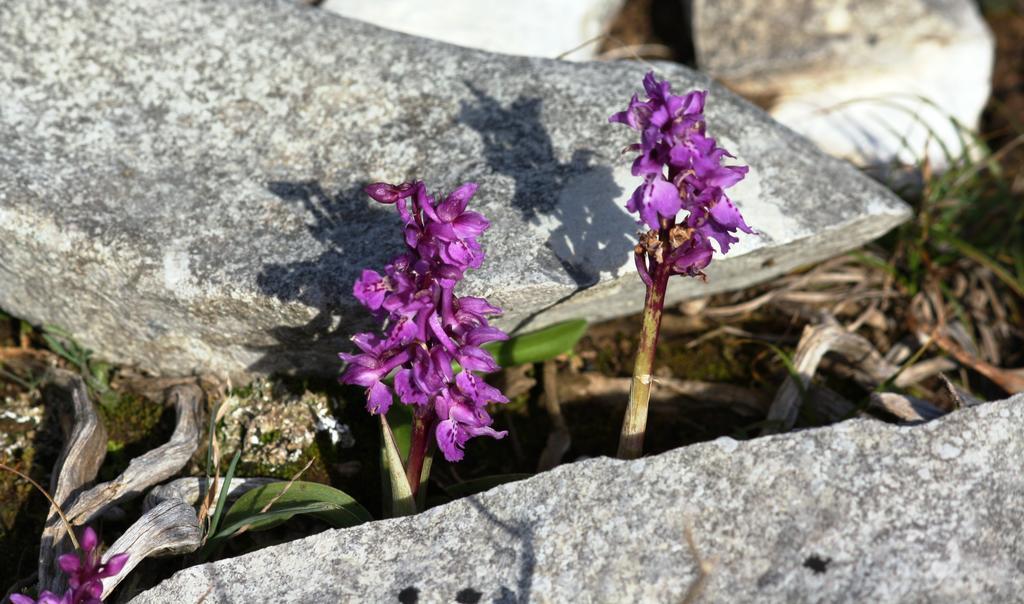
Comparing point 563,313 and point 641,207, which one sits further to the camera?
point 563,313

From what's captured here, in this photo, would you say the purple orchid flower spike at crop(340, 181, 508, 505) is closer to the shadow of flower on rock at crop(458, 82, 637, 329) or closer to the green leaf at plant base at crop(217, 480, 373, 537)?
the green leaf at plant base at crop(217, 480, 373, 537)

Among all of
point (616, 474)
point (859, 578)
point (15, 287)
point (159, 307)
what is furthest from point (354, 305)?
point (859, 578)

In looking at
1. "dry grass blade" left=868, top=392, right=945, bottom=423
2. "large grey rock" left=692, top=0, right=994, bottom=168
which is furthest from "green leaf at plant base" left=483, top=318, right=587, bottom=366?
"large grey rock" left=692, top=0, right=994, bottom=168

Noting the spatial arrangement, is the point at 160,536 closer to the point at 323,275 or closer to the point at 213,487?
the point at 213,487

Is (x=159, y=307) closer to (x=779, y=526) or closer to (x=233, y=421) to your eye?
(x=233, y=421)

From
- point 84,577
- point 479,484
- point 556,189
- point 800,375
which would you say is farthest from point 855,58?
point 84,577
